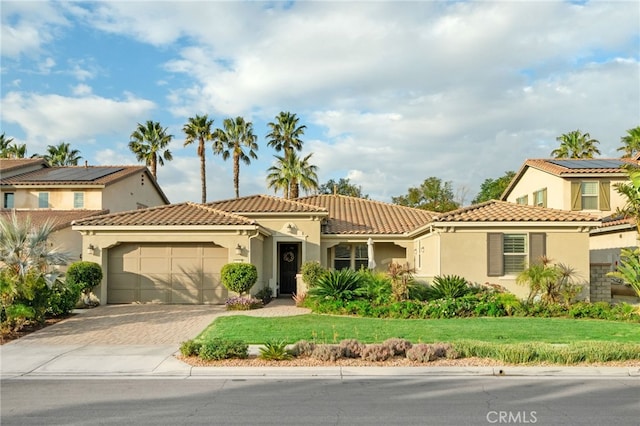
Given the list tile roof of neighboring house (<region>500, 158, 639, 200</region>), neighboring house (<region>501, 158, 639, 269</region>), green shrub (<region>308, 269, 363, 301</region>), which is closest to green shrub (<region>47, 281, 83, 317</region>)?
green shrub (<region>308, 269, 363, 301</region>)

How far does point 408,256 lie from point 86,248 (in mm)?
13165

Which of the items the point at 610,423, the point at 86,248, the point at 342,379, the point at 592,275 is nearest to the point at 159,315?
the point at 86,248

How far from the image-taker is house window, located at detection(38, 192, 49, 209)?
29953mm

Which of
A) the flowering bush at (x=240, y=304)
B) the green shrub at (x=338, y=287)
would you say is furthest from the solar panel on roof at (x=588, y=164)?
the flowering bush at (x=240, y=304)

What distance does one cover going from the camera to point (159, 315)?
18.0 meters

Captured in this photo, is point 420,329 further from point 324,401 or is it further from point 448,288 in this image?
point 324,401

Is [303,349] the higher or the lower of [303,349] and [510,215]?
the lower

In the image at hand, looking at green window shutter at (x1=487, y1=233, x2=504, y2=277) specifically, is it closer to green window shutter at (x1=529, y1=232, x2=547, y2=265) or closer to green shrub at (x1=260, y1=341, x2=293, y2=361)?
green window shutter at (x1=529, y1=232, x2=547, y2=265)

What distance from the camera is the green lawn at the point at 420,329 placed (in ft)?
44.3

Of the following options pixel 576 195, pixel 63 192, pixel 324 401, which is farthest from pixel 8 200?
Result: pixel 576 195

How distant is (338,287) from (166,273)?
264 inches

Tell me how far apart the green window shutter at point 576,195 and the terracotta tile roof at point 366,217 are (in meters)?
6.71

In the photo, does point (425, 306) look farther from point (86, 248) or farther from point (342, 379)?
point (86, 248)

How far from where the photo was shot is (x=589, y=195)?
93.9 feet
